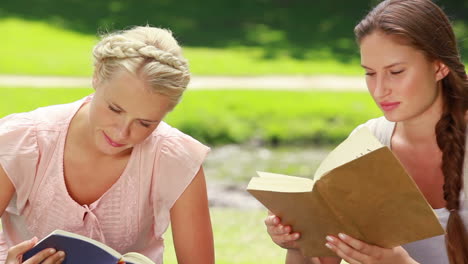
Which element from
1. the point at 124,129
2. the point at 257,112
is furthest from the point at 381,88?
the point at 257,112

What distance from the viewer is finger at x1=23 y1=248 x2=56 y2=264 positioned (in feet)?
8.46

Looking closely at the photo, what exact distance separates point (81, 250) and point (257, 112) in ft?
17.2

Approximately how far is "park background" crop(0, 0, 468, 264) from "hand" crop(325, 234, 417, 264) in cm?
190

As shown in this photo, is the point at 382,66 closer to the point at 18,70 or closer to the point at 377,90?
the point at 377,90

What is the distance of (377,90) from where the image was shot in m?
2.79

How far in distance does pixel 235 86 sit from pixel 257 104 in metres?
0.76

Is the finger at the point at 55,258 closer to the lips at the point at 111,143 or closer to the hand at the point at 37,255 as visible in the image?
the hand at the point at 37,255

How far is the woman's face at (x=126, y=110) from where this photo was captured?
8.96 feet

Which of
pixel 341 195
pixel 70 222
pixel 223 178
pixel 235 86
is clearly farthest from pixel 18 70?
pixel 341 195

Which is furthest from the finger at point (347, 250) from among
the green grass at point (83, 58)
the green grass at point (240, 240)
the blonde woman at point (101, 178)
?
the green grass at point (83, 58)

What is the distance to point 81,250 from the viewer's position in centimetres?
257

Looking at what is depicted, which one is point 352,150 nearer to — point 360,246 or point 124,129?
point 360,246

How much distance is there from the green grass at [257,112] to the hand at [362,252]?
478 centimetres

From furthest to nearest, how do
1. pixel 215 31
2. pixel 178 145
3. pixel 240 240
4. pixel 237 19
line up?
pixel 237 19, pixel 215 31, pixel 240 240, pixel 178 145
